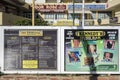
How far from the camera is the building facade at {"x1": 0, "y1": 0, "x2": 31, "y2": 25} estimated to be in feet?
131

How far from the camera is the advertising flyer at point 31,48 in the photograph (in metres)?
10.2

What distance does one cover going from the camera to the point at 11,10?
58.7m

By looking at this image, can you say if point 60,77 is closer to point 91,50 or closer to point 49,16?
point 91,50

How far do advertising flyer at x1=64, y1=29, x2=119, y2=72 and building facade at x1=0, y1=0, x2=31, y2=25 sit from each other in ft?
91.8

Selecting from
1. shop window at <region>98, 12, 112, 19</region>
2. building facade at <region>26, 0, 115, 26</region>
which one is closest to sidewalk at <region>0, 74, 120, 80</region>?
building facade at <region>26, 0, 115, 26</region>

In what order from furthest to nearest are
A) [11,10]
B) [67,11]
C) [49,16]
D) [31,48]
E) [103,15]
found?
1. [103,15]
2. [49,16]
3. [67,11]
4. [11,10]
5. [31,48]

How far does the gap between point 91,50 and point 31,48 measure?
5.20ft

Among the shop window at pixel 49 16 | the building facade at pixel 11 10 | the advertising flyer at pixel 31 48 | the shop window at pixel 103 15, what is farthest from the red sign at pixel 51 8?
the advertising flyer at pixel 31 48

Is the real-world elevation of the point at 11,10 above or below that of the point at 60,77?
above

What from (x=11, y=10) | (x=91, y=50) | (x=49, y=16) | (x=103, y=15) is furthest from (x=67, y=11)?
(x=91, y=50)

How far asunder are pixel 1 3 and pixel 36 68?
140 feet

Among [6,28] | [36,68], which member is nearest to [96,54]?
[36,68]

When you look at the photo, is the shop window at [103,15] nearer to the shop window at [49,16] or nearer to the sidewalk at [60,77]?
the shop window at [49,16]

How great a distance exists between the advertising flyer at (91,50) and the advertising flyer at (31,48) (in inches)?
15.7
